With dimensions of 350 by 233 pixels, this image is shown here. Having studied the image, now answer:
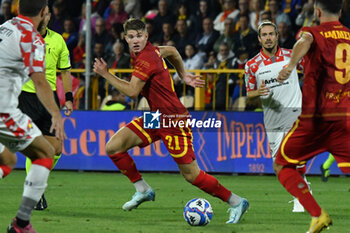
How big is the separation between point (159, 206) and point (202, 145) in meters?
5.25

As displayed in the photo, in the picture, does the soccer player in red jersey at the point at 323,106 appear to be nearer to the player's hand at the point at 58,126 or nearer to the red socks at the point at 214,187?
the red socks at the point at 214,187

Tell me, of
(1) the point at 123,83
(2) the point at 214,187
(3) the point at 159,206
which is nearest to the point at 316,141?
(2) the point at 214,187

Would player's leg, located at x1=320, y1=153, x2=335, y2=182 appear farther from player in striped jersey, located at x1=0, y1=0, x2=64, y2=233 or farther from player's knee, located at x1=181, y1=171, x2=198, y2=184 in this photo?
player in striped jersey, located at x1=0, y1=0, x2=64, y2=233

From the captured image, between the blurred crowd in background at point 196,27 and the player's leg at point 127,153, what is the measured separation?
6.81 metres

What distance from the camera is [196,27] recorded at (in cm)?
1836

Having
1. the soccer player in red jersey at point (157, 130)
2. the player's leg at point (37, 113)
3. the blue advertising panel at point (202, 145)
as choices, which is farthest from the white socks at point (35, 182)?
the blue advertising panel at point (202, 145)

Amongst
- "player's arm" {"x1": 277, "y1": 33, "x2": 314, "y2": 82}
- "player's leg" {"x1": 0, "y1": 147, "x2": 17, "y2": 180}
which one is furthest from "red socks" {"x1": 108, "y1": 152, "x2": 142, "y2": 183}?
"player's arm" {"x1": 277, "y1": 33, "x2": 314, "y2": 82}

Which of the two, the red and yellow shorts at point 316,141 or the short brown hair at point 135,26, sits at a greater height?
the short brown hair at point 135,26

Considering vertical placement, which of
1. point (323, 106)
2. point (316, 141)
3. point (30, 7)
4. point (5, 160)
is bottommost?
point (5, 160)

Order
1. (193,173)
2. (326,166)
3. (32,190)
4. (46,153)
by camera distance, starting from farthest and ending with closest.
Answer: (326,166) < (193,173) < (46,153) < (32,190)

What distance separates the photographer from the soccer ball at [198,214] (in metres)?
8.05

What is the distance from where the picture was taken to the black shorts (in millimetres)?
9547

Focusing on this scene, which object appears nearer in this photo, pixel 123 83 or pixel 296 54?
pixel 296 54

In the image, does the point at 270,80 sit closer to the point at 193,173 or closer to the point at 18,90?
the point at 193,173
